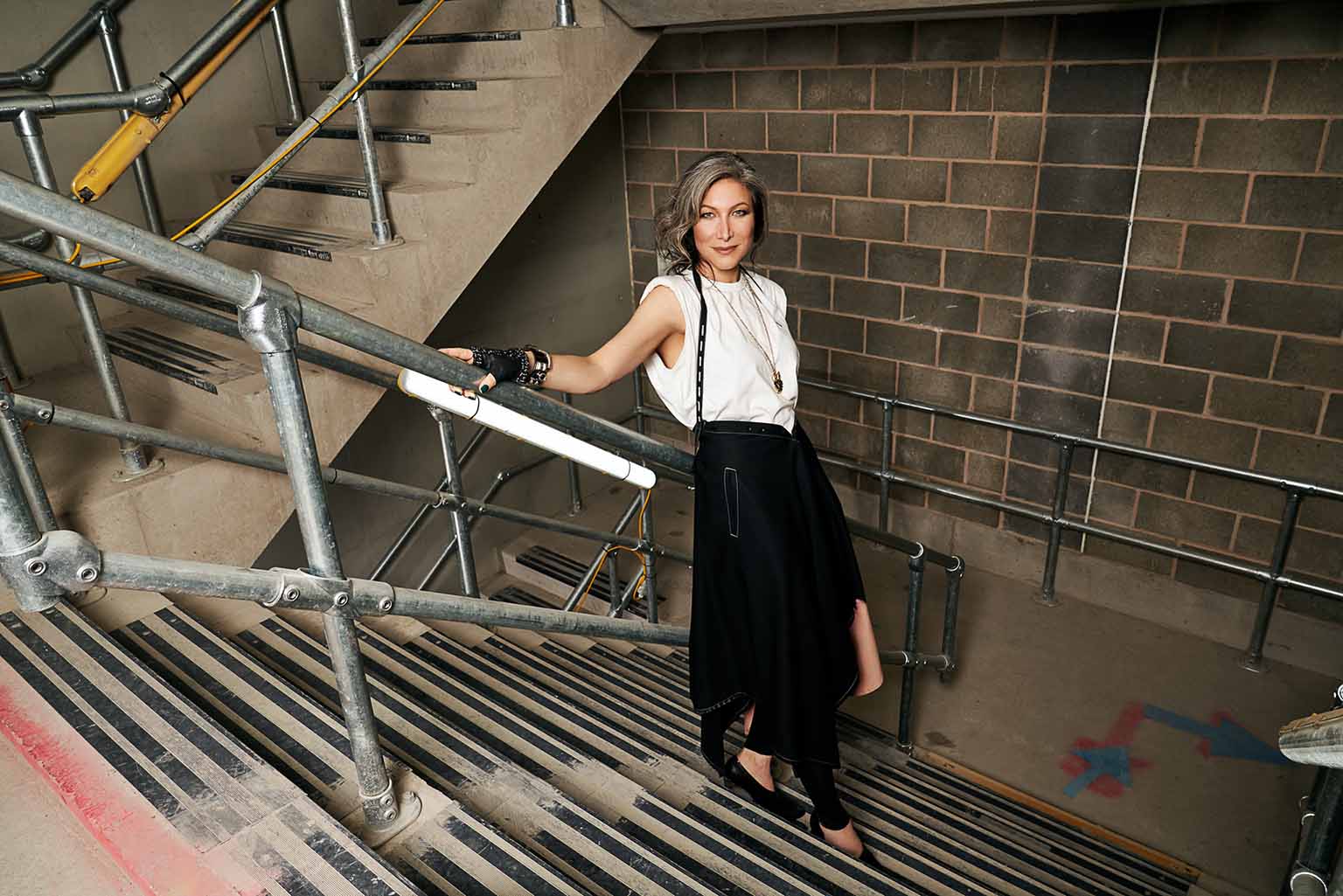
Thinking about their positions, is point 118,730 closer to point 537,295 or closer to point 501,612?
point 501,612

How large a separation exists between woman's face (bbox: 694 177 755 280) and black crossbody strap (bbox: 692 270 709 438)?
6cm

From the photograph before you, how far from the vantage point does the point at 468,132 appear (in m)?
2.63

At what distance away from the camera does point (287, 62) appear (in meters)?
3.31

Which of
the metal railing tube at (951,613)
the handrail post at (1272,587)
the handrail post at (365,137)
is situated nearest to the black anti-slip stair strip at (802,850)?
the metal railing tube at (951,613)

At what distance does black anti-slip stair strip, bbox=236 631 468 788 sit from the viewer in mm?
1551

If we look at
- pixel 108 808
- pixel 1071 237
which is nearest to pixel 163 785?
pixel 108 808

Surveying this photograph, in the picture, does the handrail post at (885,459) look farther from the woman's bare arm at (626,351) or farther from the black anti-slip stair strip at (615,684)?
the woman's bare arm at (626,351)

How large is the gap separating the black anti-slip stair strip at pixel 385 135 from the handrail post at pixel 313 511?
5.55 ft

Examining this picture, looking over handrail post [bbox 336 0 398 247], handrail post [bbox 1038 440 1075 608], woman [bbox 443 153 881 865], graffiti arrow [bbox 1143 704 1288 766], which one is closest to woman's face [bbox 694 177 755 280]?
woman [bbox 443 153 881 865]

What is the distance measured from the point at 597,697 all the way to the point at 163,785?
4.14ft

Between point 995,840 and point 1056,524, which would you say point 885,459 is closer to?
point 1056,524

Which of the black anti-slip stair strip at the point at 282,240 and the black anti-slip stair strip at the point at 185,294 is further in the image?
the black anti-slip stair strip at the point at 185,294

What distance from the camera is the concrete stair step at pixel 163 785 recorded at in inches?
46.8

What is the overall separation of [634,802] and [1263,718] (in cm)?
249
